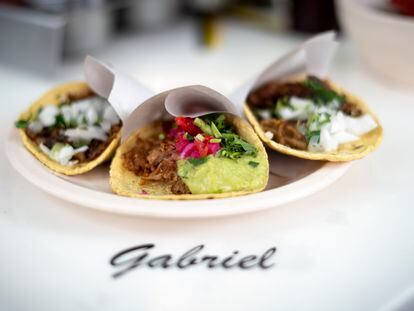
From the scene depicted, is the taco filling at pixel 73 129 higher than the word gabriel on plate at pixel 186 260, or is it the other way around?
the taco filling at pixel 73 129

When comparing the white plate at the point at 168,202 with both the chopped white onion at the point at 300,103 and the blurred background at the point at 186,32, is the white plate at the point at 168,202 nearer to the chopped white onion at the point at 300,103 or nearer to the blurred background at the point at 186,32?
the chopped white onion at the point at 300,103

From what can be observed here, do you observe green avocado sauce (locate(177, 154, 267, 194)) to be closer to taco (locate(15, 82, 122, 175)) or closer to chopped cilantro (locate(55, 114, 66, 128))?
taco (locate(15, 82, 122, 175))

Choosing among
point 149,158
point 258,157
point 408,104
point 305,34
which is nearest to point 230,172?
point 258,157

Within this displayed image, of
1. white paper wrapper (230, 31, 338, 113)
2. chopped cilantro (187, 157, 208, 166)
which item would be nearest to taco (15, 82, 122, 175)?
chopped cilantro (187, 157, 208, 166)

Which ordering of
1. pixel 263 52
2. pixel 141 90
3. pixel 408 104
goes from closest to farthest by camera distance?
pixel 141 90
pixel 408 104
pixel 263 52

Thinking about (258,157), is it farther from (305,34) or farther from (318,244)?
(305,34)

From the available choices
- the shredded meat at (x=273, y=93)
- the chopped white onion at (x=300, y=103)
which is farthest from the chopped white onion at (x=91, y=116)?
the chopped white onion at (x=300, y=103)
